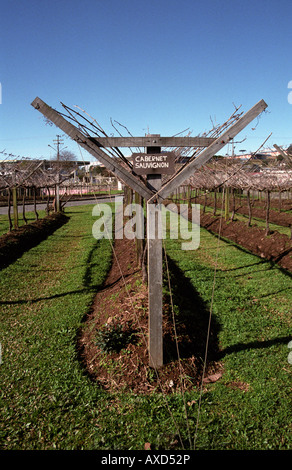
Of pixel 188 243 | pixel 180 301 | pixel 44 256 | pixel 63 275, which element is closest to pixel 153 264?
pixel 180 301

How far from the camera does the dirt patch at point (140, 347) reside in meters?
3.85

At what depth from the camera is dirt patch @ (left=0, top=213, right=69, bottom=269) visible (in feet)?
32.3

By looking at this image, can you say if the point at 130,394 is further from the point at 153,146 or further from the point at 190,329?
the point at 153,146

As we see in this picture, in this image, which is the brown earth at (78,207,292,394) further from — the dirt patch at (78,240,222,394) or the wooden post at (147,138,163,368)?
the wooden post at (147,138,163,368)

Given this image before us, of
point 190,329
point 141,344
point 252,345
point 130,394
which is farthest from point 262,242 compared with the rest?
point 130,394

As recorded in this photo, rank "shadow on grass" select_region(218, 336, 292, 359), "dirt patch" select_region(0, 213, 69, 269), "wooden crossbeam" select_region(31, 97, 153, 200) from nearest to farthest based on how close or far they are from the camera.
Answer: "wooden crossbeam" select_region(31, 97, 153, 200) → "shadow on grass" select_region(218, 336, 292, 359) → "dirt patch" select_region(0, 213, 69, 269)

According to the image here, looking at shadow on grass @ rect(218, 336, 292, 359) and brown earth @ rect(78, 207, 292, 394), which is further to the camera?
shadow on grass @ rect(218, 336, 292, 359)

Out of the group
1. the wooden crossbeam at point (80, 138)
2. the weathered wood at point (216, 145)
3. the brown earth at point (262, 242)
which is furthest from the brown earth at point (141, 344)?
the brown earth at point (262, 242)

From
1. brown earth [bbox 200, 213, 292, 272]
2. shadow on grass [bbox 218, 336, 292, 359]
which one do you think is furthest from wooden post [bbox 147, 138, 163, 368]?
brown earth [bbox 200, 213, 292, 272]

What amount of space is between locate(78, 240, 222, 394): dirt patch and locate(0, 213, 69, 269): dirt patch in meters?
4.74

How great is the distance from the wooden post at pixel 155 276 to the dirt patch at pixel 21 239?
20.4 ft

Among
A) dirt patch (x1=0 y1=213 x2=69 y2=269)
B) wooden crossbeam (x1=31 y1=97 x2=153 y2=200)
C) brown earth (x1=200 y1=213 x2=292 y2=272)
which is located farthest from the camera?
dirt patch (x1=0 y1=213 x2=69 y2=269)

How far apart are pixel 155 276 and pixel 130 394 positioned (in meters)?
1.28

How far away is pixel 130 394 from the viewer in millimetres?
3613
